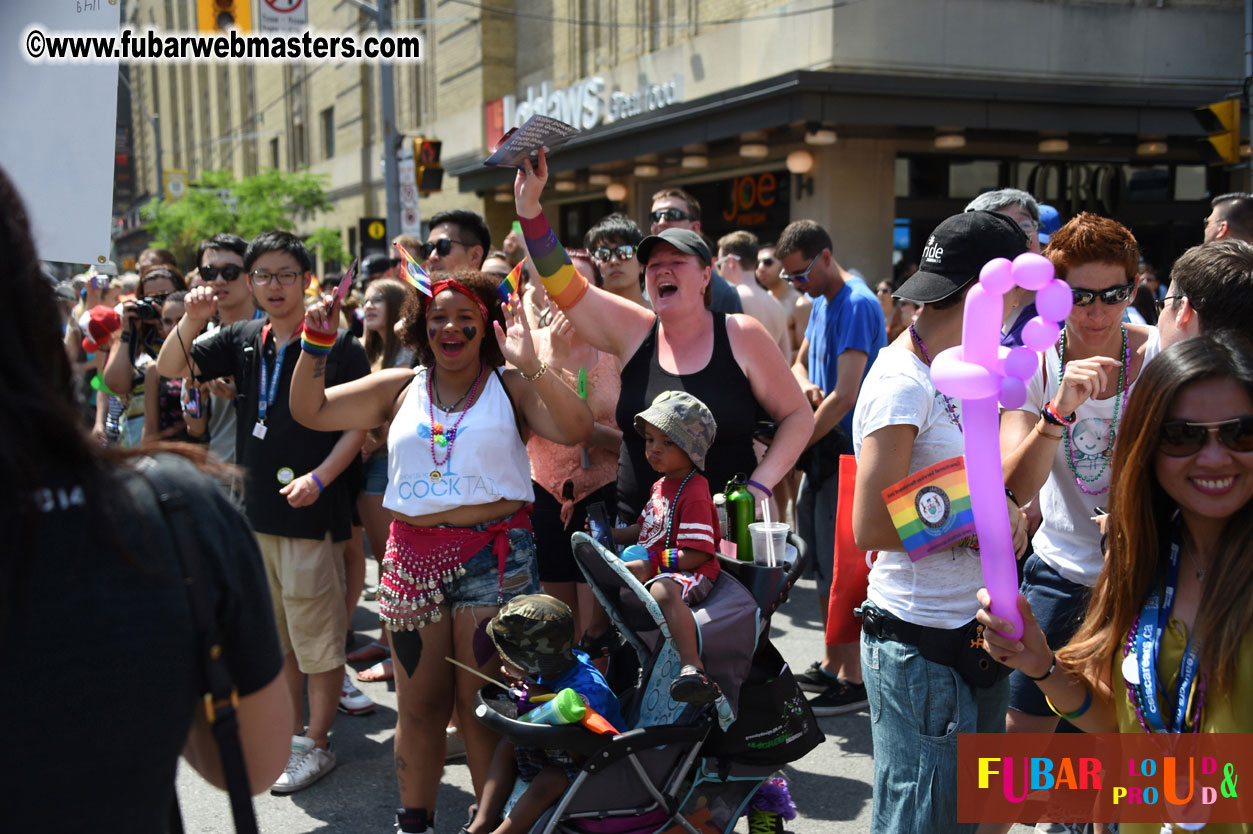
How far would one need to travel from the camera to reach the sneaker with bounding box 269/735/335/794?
4.14 metres

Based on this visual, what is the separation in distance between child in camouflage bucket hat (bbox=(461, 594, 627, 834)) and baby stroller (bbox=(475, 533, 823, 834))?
58 mm

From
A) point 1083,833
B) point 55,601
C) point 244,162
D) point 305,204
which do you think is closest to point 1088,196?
point 1083,833

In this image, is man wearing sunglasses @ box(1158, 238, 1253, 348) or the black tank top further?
the black tank top

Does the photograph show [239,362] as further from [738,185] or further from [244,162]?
[244,162]

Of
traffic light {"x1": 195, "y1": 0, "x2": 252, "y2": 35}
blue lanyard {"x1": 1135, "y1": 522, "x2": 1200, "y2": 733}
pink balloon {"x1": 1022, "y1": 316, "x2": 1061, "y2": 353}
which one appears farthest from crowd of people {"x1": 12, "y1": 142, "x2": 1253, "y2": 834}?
traffic light {"x1": 195, "y1": 0, "x2": 252, "y2": 35}

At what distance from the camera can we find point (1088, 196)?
1577 centimetres

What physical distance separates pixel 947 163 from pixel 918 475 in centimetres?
1389

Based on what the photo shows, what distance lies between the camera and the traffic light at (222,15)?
10.8m

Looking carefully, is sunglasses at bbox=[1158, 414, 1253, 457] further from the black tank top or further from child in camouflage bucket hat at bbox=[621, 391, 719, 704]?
the black tank top

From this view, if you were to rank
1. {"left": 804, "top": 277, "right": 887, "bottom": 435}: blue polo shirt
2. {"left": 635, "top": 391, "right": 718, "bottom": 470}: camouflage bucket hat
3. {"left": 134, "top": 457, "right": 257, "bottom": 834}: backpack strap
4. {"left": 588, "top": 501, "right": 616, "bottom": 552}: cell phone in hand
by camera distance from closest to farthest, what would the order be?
{"left": 134, "top": 457, "right": 257, "bottom": 834}: backpack strap < {"left": 635, "top": 391, "right": 718, "bottom": 470}: camouflage bucket hat < {"left": 588, "top": 501, "right": 616, "bottom": 552}: cell phone in hand < {"left": 804, "top": 277, "right": 887, "bottom": 435}: blue polo shirt

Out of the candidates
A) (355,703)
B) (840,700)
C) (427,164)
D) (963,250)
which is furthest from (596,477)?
(427,164)

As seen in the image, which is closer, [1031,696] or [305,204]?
[1031,696]

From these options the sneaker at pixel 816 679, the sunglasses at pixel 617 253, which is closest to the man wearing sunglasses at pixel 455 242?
the sunglasses at pixel 617 253

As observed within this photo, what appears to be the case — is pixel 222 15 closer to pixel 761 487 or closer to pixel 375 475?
pixel 375 475
